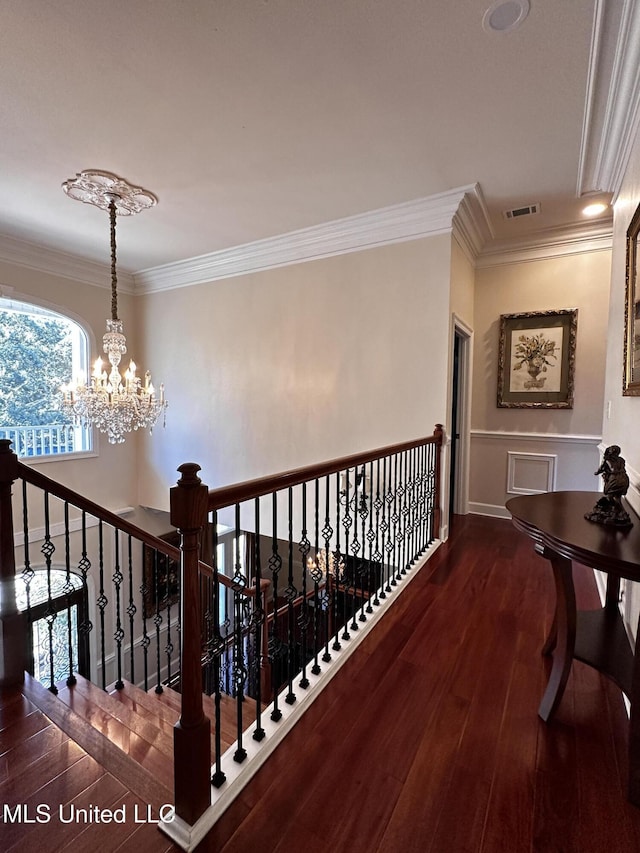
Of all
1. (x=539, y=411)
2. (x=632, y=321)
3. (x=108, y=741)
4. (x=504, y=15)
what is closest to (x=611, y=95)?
(x=504, y=15)

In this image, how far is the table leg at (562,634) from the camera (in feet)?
5.11

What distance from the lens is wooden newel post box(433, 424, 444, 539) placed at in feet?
11.4

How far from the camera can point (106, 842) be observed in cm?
112

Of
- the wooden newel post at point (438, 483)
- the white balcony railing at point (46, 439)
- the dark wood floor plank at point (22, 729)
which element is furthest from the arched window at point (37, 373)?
the wooden newel post at point (438, 483)

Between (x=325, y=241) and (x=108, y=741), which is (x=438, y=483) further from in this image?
(x=108, y=741)

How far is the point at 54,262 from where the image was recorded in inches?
181

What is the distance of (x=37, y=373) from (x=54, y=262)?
134cm

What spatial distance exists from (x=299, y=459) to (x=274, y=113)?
3047mm

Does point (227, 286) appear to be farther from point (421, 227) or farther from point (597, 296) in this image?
point (597, 296)

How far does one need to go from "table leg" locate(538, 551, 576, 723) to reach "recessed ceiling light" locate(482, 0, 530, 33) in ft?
7.76

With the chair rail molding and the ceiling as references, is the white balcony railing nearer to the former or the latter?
the ceiling

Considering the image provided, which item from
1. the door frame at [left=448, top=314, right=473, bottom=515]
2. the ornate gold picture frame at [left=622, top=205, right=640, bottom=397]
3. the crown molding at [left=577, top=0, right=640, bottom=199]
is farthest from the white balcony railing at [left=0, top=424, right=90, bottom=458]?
the crown molding at [left=577, top=0, right=640, bottom=199]

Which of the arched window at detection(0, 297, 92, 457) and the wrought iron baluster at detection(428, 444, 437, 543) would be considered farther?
the arched window at detection(0, 297, 92, 457)

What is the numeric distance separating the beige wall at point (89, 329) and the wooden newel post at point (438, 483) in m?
4.34
